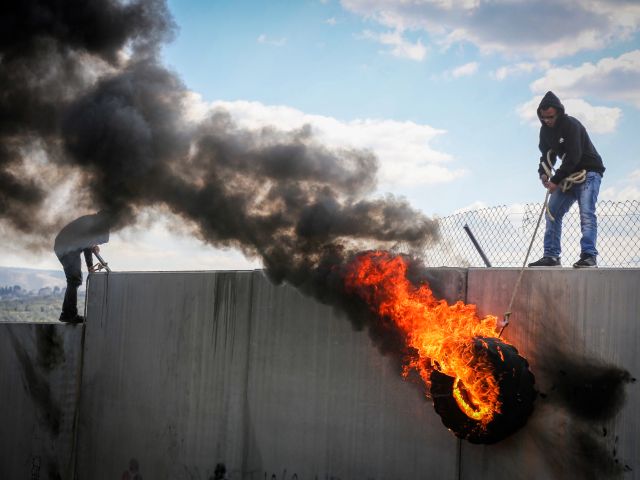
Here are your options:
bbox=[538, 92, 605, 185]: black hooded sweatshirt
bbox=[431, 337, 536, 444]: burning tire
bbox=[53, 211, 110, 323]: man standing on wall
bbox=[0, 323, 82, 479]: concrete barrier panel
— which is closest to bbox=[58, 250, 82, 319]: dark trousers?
bbox=[53, 211, 110, 323]: man standing on wall

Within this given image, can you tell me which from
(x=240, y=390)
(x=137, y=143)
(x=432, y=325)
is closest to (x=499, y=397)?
(x=432, y=325)

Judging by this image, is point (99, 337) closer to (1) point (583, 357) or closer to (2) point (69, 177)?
(2) point (69, 177)

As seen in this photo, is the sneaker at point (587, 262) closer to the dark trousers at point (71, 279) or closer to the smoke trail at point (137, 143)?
the smoke trail at point (137, 143)

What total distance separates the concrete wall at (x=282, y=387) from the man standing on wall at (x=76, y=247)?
1.07 feet

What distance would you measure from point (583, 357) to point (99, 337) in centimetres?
759

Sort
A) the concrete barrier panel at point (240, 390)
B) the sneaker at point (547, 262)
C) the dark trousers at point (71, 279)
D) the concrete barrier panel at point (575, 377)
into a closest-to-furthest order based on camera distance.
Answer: the concrete barrier panel at point (575, 377), the sneaker at point (547, 262), the concrete barrier panel at point (240, 390), the dark trousers at point (71, 279)

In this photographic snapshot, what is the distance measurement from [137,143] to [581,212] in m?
5.35

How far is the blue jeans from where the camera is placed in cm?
682

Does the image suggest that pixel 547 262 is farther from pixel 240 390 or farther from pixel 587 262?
pixel 240 390

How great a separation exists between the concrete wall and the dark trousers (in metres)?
0.30

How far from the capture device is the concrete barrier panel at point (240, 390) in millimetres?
7512

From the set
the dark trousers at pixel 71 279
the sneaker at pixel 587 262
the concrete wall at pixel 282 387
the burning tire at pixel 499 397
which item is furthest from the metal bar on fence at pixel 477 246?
the dark trousers at pixel 71 279

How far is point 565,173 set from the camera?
Answer: 7.33 metres

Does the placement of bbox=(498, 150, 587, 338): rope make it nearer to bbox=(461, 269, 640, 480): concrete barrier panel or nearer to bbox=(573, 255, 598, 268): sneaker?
bbox=(461, 269, 640, 480): concrete barrier panel
